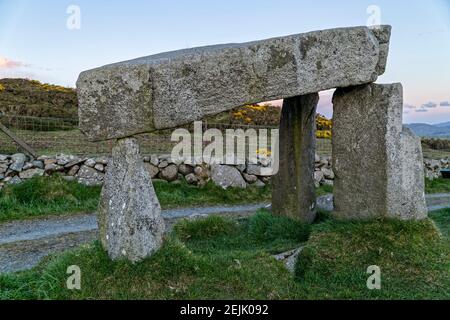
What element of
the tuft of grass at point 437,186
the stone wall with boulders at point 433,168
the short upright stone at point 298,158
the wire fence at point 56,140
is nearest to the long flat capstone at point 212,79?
Result: the short upright stone at point 298,158

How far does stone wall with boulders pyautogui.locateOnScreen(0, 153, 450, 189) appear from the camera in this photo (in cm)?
1270

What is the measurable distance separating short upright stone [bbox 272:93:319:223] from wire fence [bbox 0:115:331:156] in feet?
25.3

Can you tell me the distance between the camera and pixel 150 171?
1366 centimetres

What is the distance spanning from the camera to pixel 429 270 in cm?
607

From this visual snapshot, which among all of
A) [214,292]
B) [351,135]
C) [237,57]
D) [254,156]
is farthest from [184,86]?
[254,156]

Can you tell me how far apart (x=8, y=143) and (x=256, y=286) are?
1170cm

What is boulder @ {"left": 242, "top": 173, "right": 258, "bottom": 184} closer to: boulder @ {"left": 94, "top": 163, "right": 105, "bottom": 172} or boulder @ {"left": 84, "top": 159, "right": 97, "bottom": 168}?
boulder @ {"left": 94, "top": 163, "right": 105, "bottom": 172}

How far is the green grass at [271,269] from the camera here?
5.19m

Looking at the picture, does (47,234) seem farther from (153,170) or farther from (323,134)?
(323,134)

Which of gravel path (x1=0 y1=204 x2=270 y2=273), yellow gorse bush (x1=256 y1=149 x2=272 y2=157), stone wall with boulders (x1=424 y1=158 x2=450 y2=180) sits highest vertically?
yellow gorse bush (x1=256 y1=149 x2=272 y2=157)

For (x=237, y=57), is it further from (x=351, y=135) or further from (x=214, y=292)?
(x=214, y=292)

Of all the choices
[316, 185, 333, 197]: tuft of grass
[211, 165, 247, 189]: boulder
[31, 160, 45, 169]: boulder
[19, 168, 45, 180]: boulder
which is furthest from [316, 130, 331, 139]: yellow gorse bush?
[19, 168, 45, 180]: boulder

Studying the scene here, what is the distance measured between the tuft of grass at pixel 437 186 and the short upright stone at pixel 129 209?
14117mm

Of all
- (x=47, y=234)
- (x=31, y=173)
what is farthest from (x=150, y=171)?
(x=47, y=234)
